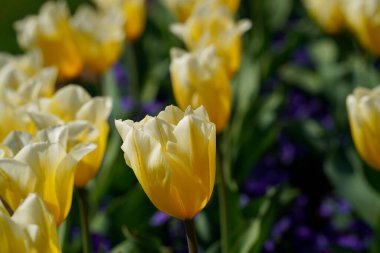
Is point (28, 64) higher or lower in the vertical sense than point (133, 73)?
higher

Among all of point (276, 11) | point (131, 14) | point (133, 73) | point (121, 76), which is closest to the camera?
point (131, 14)

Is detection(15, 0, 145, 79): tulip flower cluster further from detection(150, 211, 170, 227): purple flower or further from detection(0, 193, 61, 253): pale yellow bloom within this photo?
detection(0, 193, 61, 253): pale yellow bloom

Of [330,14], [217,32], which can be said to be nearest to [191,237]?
[217,32]

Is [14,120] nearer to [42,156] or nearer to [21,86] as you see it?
[21,86]

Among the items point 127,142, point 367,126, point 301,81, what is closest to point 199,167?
point 127,142

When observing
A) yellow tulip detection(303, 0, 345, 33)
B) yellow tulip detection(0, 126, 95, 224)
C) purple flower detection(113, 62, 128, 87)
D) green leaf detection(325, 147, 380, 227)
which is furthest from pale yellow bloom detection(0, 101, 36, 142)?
purple flower detection(113, 62, 128, 87)

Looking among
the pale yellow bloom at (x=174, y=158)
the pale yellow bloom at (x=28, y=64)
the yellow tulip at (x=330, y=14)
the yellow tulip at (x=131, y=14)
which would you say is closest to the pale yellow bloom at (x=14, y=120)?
the pale yellow bloom at (x=174, y=158)

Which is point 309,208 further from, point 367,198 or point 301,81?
point 301,81
